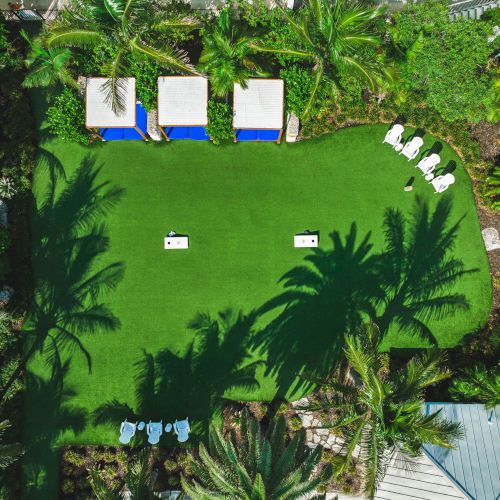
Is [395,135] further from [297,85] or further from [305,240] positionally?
[305,240]

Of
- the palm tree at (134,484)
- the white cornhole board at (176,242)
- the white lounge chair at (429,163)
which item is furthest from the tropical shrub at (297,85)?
the palm tree at (134,484)

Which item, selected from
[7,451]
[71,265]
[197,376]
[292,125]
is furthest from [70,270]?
[292,125]

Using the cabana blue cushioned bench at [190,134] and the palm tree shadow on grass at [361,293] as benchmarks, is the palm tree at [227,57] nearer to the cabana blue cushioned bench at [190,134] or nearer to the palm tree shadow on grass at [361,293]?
the cabana blue cushioned bench at [190,134]

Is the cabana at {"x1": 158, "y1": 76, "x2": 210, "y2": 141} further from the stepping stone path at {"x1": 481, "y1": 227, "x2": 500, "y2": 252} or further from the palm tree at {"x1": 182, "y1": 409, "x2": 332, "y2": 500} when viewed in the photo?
the stepping stone path at {"x1": 481, "y1": 227, "x2": 500, "y2": 252}

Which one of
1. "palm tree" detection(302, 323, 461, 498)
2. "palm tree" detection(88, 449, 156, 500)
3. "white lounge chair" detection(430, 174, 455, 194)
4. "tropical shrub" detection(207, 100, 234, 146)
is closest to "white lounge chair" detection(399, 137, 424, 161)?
"white lounge chair" detection(430, 174, 455, 194)

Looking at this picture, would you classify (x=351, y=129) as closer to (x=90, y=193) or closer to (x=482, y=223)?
(x=482, y=223)
